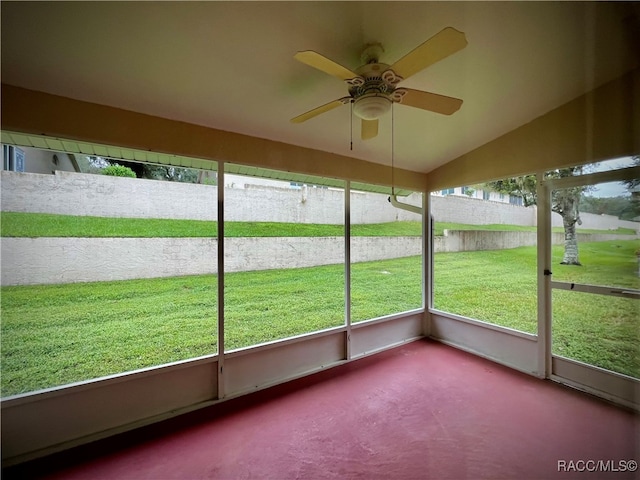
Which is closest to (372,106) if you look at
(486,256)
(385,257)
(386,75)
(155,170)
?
(386,75)

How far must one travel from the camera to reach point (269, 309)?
324cm

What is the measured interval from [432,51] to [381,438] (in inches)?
87.5

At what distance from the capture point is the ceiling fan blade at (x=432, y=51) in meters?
1.02

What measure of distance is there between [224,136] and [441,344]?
3420 mm

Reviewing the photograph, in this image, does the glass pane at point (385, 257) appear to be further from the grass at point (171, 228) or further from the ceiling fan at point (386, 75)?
the ceiling fan at point (386, 75)

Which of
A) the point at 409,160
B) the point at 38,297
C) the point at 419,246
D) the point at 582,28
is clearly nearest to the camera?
the point at 582,28

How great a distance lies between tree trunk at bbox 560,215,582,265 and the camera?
238 cm

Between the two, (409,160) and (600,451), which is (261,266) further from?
(600,451)

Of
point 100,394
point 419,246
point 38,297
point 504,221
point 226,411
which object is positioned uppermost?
point 504,221

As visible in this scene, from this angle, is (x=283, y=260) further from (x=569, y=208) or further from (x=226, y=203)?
(x=569, y=208)

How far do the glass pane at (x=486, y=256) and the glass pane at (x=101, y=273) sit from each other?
296 cm

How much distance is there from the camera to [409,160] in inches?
124

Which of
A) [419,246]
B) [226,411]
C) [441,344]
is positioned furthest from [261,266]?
[441,344]

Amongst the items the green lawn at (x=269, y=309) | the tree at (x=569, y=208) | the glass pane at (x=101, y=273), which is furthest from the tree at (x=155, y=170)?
the tree at (x=569, y=208)
